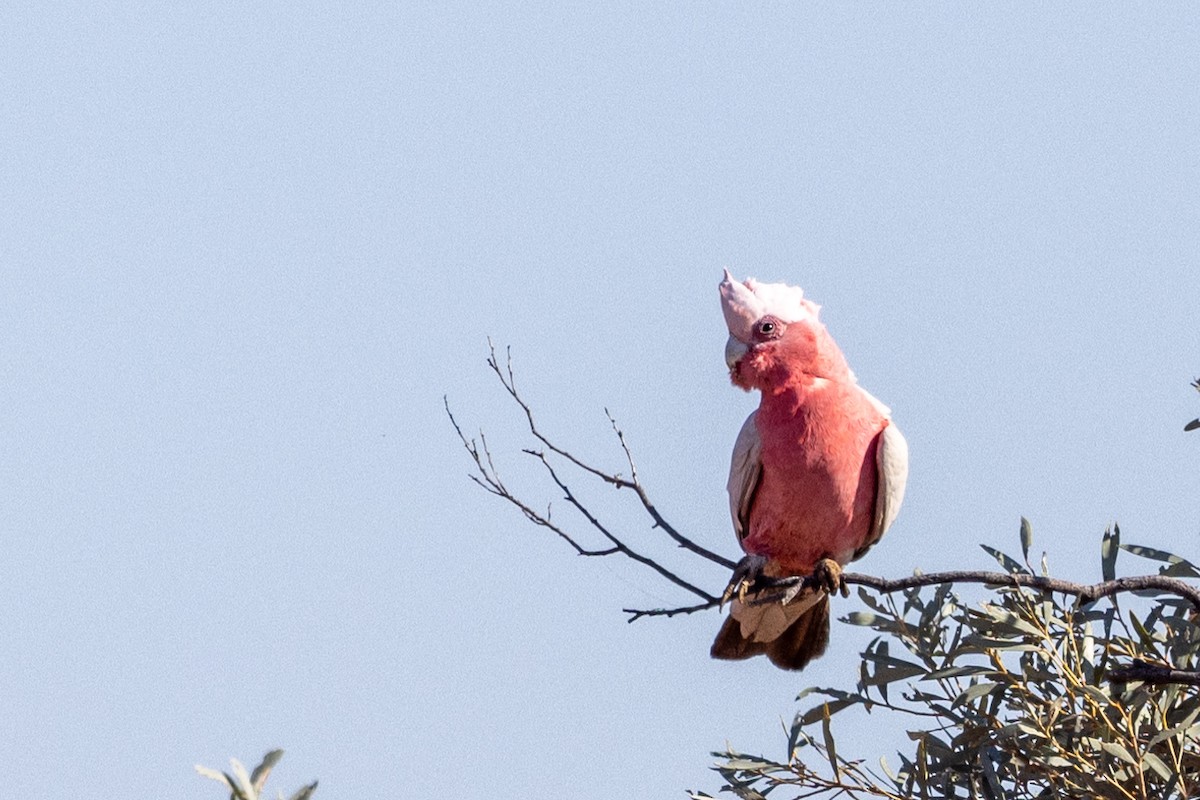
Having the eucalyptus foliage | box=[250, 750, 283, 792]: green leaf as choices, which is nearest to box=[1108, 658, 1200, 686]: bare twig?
the eucalyptus foliage

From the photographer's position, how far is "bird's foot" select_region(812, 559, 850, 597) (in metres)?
5.79

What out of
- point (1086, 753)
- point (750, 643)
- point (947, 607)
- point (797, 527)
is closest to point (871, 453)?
point (797, 527)

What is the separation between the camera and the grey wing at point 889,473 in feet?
19.6

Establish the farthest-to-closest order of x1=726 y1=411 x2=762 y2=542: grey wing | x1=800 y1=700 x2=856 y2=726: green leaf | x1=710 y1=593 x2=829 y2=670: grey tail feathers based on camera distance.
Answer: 1. x1=710 y1=593 x2=829 y2=670: grey tail feathers
2. x1=726 y1=411 x2=762 y2=542: grey wing
3. x1=800 y1=700 x2=856 y2=726: green leaf

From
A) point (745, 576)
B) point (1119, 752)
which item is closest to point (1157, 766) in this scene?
point (1119, 752)

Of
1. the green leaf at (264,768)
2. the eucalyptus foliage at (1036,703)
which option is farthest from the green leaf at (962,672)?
the green leaf at (264,768)

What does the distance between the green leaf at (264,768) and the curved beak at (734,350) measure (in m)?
4.13

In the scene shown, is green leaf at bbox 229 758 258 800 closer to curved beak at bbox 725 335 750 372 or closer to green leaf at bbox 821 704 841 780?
green leaf at bbox 821 704 841 780

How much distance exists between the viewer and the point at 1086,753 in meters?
4.28

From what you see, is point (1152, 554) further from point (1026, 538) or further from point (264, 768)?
point (264, 768)

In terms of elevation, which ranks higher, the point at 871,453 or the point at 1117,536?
the point at 871,453

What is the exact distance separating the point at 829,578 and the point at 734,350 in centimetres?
94

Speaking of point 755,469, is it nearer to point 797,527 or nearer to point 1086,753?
point 797,527

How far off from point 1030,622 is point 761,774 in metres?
0.93
